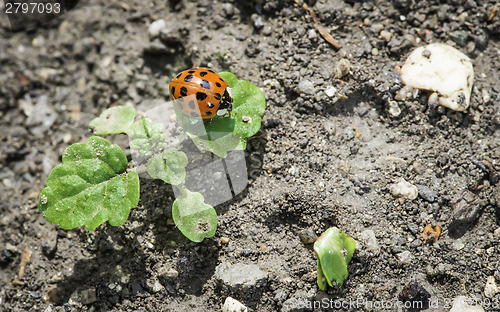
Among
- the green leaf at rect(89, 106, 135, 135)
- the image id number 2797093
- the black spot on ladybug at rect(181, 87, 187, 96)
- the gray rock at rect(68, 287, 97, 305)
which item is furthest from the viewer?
the image id number 2797093

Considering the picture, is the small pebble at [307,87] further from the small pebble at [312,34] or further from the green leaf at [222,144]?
the green leaf at [222,144]

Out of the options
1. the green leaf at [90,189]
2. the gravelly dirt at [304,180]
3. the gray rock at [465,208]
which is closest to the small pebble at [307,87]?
the gravelly dirt at [304,180]

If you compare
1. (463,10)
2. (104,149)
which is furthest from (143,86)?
(463,10)

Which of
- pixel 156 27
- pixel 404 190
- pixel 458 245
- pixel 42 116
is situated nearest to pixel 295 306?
pixel 404 190

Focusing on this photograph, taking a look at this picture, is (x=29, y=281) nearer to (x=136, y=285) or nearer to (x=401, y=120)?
(x=136, y=285)

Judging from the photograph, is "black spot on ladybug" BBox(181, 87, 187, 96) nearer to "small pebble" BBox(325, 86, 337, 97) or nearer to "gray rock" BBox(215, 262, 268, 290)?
"small pebble" BBox(325, 86, 337, 97)

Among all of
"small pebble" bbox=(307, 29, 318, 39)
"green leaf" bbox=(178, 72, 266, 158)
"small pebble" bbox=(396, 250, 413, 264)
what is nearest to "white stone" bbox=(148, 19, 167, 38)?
"green leaf" bbox=(178, 72, 266, 158)
